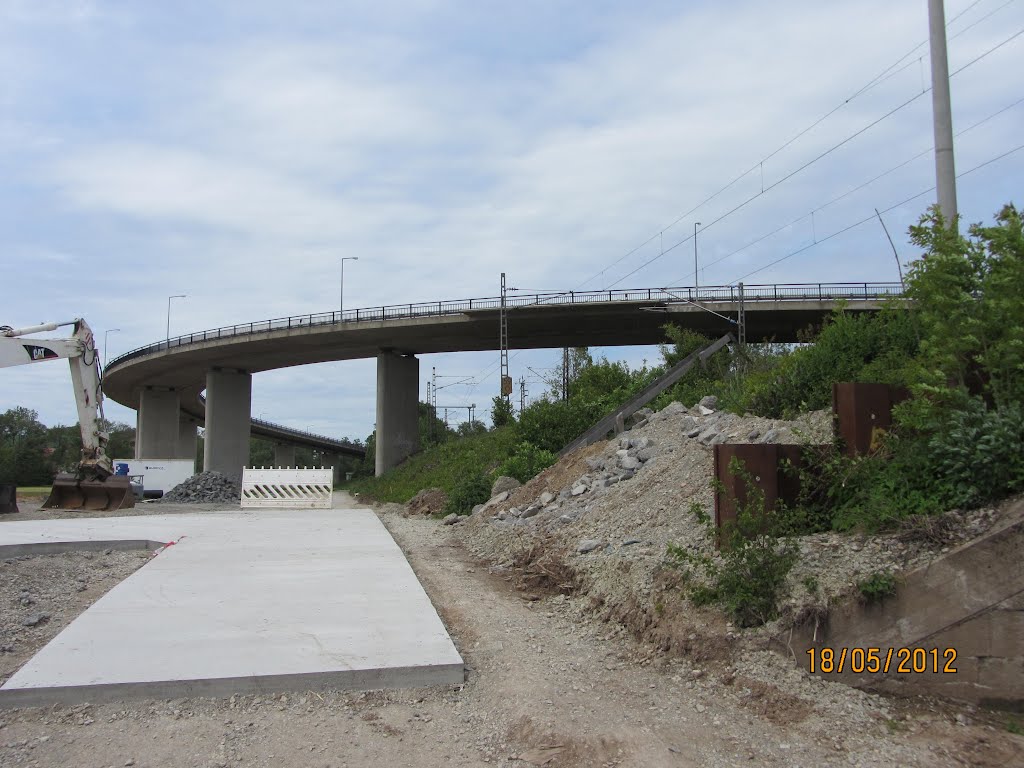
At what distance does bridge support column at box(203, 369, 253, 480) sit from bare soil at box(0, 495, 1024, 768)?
58.0 metres

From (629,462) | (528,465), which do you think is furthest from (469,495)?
(629,462)

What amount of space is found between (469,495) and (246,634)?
14.5 meters

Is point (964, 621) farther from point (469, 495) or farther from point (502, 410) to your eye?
point (502, 410)

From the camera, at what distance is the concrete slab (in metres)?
5.76

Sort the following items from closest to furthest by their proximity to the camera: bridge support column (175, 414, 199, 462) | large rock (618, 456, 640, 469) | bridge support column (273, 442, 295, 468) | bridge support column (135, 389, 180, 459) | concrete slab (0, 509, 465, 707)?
1. concrete slab (0, 509, 465, 707)
2. large rock (618, 456, 640, 469)
3. bridge support column (135, 389, 180, 459)
4. bridge support column (175, 414, 199, 462)
5. bridge support column (273, 442, 295, 468)

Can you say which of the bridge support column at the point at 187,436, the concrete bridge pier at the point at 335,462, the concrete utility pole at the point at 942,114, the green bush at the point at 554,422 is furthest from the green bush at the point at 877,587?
the concrete bridge pier at the point at 335,462

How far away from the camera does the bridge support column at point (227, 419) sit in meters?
60.8

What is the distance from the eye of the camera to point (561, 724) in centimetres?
542

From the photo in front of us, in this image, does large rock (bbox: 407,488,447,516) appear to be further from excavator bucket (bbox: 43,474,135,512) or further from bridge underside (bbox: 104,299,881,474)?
bridge underside (bbox: 104,299,881,474)

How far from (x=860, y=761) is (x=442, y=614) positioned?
16.0 feet

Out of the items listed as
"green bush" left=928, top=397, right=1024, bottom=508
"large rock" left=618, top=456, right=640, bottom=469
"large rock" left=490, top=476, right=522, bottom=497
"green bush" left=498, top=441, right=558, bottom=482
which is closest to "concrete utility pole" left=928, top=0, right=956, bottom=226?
"green bush" left=928, top=397, right=1024, bottom=508

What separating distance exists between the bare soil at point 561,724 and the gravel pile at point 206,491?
33.3 meters

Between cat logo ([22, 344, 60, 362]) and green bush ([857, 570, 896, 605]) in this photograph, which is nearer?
green bush ([857, 570, 896, 605])

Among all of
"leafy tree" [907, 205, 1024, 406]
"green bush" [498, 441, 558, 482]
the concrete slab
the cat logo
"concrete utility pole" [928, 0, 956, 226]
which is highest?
"concrete utility pole" [928, 0, 956, 226]
